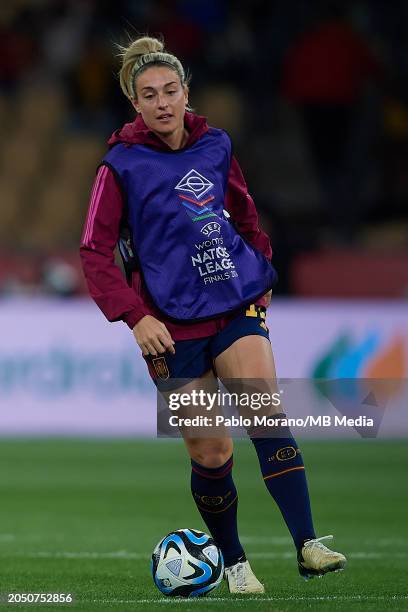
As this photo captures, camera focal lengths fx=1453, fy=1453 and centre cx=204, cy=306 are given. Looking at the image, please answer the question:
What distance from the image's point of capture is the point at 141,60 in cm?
597

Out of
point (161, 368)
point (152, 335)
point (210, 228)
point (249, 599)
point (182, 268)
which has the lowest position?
point (249, 599)

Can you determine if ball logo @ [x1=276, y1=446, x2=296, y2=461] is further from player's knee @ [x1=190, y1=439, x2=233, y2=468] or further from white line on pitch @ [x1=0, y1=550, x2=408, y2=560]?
white line on pitch @ [x1=0, y1=550, x2=408, y2=560]

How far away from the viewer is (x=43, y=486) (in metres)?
10.9

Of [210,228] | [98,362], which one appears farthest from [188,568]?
[98,362]

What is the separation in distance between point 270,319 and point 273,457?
873 centimetres

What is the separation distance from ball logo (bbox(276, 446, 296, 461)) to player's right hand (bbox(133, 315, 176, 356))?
0.61m

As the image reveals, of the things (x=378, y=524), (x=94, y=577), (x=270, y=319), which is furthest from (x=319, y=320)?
(x=94, y=577)

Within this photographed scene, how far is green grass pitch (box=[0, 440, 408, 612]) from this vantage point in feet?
19.8

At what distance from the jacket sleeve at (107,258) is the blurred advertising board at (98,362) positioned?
8.11 m

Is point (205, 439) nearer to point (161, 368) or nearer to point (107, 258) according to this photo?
point (161, 368)

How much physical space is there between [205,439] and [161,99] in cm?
139

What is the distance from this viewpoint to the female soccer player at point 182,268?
577 cm

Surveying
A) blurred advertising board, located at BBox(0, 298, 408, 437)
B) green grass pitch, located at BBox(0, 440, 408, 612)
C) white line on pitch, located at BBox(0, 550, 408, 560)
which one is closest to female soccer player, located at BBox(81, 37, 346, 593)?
green grass pitch, located at BBox(0, 440, 408, 612)

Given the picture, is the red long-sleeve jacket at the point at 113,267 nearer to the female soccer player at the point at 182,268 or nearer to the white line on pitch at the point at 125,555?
the female soccer player at the point at 182,268
